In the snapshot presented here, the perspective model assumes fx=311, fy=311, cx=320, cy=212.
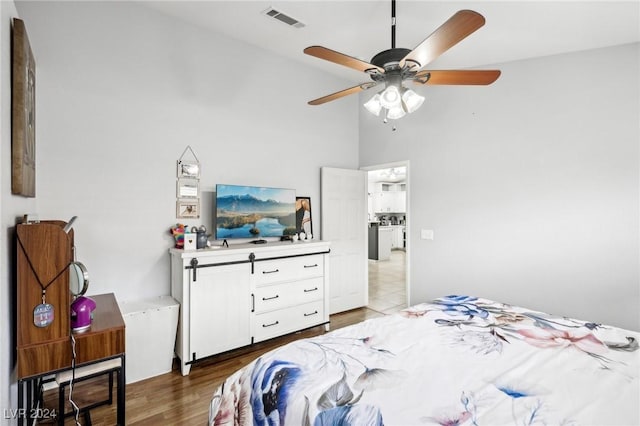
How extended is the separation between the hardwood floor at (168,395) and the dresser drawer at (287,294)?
19.7 inches

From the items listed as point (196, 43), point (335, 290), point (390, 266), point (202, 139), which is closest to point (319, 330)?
point (335, 290)

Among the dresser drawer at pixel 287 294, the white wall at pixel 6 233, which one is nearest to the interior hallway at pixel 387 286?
the dresser drawer at pixel 287 294

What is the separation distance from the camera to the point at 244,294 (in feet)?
9.77

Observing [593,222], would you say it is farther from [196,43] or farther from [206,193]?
[196,43]

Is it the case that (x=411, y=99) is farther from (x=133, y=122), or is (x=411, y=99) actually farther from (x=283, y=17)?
(x=133, y=122)

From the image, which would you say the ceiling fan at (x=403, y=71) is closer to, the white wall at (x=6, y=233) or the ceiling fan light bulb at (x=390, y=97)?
the ceiling fan light bulb at (x=390, y=97)

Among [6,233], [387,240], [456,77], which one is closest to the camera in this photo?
[6,233]

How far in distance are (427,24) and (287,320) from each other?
125 inches

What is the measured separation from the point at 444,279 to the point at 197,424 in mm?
2948

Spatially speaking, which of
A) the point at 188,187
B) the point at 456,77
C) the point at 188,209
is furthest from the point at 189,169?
the point at 456,77

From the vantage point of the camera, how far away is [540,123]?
305 centimetres

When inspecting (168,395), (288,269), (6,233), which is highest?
(6,233)

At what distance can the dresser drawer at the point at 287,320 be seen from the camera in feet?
10.2

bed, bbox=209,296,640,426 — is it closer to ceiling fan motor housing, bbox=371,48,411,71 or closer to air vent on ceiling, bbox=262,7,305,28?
ceiling fan motor housing, bbox=371,48,411,71
